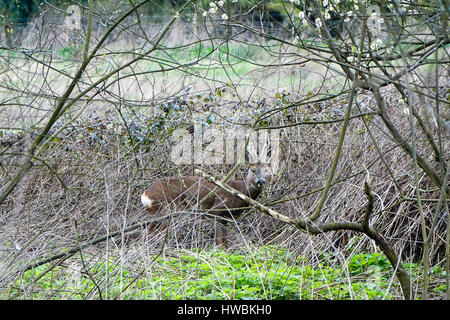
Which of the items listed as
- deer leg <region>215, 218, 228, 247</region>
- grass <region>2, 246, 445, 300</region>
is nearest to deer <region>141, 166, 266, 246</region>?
deer leg <region>215, 218, 228, 247</region>

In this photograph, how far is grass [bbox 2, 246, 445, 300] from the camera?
3812 mm

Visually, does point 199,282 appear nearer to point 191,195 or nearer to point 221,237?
point 191,195

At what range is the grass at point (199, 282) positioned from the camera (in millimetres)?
3812

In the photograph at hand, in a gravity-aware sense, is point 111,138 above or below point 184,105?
below

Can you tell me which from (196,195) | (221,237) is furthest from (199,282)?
(196,195)

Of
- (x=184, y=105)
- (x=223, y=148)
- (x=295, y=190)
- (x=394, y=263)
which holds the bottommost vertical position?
(x=394, y=263)

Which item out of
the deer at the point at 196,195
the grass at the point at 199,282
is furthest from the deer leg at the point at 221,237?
the grass at the point at 199,282

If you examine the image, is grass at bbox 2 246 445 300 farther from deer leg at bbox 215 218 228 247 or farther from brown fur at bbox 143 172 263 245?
brown fur at bbox 143 172 263 245
